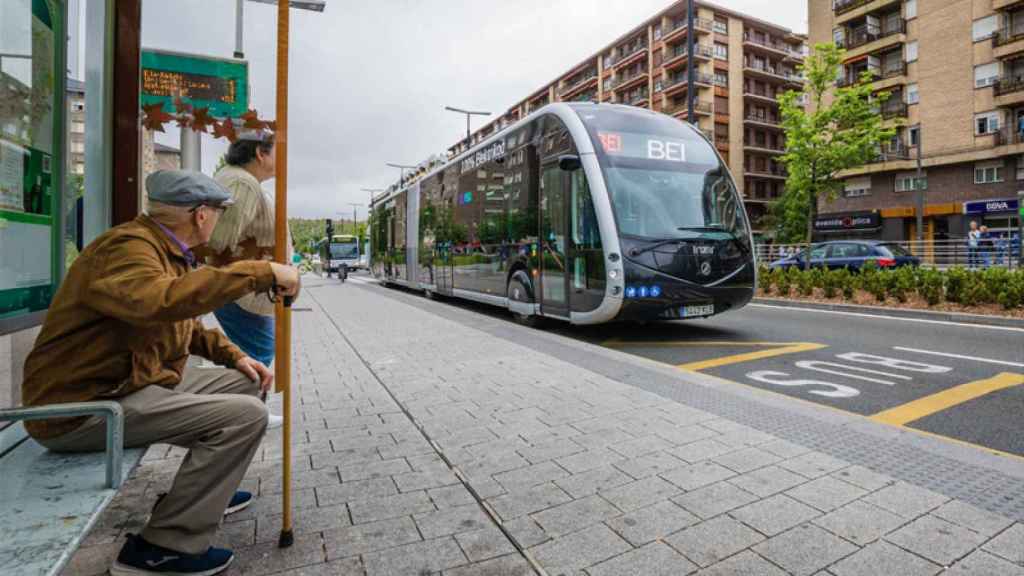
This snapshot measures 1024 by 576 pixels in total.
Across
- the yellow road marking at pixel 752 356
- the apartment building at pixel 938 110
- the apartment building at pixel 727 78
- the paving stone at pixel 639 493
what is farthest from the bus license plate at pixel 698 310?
the apartment building at pixel 727 78

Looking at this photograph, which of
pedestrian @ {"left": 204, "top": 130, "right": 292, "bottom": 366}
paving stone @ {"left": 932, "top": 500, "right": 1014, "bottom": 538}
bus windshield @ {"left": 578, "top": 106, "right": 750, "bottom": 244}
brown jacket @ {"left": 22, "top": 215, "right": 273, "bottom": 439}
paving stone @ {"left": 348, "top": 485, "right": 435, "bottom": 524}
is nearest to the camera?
brown jacket @ {"left": 22, "top": 215, "right": 273, "bottom": 439}

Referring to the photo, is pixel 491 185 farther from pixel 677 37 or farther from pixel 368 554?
pixel 677 37

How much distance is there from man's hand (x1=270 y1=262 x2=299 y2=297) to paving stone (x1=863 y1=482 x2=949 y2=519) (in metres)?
2.69

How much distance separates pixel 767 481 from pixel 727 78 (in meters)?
59.6

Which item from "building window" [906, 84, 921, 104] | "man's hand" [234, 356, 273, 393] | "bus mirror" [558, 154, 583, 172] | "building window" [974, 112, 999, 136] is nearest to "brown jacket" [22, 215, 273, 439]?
"man's hand" [234, 356, 273, 393]

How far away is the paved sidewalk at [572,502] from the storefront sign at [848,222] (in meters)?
41.8

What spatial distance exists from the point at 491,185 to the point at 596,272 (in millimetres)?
4294

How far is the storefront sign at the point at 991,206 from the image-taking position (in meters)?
32.1

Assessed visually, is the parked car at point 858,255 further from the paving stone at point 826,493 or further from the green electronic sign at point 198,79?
the paving stone at point 826,493

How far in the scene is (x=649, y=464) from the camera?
319cm

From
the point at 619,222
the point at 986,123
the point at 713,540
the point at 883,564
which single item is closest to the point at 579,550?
the point at 713,540

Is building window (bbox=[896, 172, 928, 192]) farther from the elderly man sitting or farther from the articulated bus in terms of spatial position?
the elderly man sitting

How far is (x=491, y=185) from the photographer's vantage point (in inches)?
451

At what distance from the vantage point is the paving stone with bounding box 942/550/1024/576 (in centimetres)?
210
